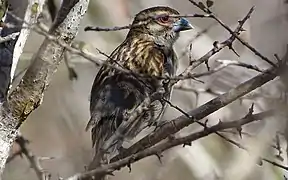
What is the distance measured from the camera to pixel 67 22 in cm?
301

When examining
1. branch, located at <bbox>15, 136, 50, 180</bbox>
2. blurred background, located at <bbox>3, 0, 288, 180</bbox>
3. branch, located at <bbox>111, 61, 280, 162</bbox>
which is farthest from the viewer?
blurred background, located at <bbox>3, 0, 288, 180</bbox>

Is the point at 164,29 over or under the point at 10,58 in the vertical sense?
over

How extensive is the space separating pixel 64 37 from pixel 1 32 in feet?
1.43

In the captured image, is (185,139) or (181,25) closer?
(185,139)

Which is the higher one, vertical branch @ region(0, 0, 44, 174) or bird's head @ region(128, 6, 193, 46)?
bird's head @ region(128, 6, 193, 46)

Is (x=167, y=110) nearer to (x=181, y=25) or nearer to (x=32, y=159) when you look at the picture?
(x=181, y=25)

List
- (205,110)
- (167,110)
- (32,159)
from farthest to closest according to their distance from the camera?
(167,110)
(32,159)
(205,110)

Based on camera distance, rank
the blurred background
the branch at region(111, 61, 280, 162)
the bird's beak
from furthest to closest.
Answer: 1. the blurred background
2. the bird's beak
3. the branch at region(111, 61, 280, 162)

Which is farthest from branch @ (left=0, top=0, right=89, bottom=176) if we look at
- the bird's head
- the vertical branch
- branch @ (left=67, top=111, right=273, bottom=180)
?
the bird's head

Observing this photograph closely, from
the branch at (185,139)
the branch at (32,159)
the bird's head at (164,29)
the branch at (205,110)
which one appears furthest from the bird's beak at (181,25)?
the branch at (185,139)

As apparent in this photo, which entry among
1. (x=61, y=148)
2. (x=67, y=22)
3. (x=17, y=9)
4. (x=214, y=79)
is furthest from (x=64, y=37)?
(x=61, y=148)

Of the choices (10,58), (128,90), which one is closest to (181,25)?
(128,90)

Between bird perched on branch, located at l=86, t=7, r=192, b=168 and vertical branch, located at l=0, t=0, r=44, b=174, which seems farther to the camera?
bird perched on branch, located at l=86, t=7, r=192, b=168

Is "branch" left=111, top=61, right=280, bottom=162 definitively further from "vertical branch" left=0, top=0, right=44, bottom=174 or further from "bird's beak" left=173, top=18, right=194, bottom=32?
"bird's beak" left=173, top=18, right=194, bottom=32
